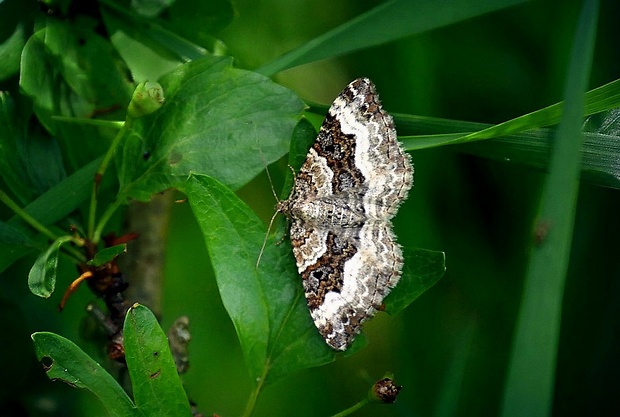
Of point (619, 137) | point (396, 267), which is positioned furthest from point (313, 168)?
point (619, 137)

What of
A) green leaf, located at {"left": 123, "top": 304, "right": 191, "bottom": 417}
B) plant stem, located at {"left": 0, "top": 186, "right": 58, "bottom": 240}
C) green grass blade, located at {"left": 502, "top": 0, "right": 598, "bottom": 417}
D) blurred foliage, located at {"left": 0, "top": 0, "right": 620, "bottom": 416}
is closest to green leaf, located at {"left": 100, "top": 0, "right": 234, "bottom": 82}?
blurred foliage, located at {"left": 0, "top": 0, "right": 620, "bottom": 416}

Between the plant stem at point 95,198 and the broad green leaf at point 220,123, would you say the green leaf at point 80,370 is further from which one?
the broad green leaf at point 220,123

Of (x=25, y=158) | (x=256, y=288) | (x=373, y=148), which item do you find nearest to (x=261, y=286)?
(x=256, y=288)

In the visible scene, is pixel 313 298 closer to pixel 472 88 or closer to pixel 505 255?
pixel 505 255

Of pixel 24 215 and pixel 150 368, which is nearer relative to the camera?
pixel 150 368

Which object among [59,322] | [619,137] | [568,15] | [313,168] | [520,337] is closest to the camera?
[520,337]

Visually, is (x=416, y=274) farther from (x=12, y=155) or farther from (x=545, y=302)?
(x=12, y=155)
